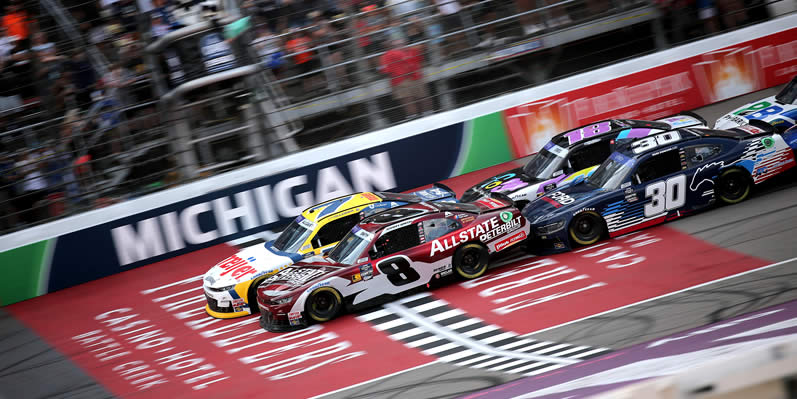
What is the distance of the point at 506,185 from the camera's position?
42.3ft

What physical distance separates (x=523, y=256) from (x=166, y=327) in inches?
212

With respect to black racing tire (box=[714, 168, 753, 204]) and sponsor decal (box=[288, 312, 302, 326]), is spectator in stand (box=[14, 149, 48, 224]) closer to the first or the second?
sponsor decal (box=[288, 312, 302, 326])

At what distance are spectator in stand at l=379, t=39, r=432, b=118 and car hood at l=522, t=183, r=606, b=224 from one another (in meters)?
4.78

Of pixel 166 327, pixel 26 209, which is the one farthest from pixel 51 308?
pixel 166 327

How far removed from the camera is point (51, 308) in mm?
13500

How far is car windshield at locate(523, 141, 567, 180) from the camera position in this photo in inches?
500

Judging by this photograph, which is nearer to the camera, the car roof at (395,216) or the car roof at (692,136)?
the car roof at (395,216)

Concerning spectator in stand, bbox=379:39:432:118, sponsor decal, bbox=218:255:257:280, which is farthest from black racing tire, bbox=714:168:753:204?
sponsor decal, bbox=218:255:257:280

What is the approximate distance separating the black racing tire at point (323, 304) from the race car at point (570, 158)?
11.4 ft

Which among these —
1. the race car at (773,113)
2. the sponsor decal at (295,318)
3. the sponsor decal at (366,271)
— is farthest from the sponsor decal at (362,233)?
the race car at (773,113)

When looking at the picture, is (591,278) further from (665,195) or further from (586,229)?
(665,195)

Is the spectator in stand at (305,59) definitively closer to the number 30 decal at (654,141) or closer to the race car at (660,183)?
the race car at (660,183)

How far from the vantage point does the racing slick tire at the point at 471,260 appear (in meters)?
10.9

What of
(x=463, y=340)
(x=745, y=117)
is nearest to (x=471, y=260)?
(x=463, y=340)
